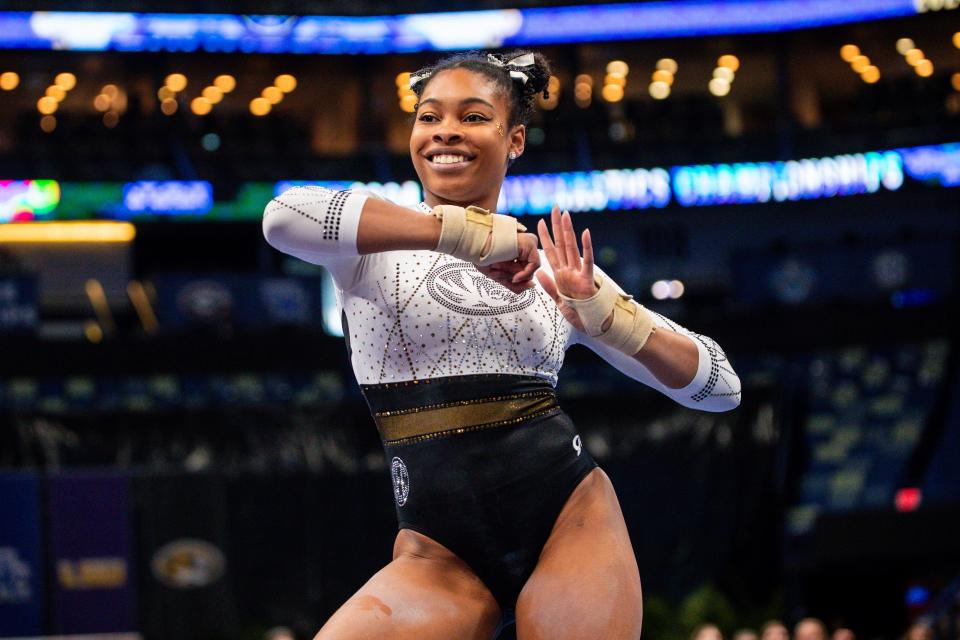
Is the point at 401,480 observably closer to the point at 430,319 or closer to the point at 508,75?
the point at 430,319

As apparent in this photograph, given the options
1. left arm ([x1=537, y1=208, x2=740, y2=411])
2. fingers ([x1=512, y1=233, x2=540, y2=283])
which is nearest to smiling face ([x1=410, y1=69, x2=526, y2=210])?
left arm ([x1=537, y1=208, x2=740, y2=411])

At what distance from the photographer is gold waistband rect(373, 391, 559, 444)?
3.24m

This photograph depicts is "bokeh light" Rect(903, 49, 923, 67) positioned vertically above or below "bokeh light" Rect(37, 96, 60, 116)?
above

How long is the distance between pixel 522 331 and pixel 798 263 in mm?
13926

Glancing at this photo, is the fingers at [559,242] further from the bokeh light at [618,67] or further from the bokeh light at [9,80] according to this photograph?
the bokeh light at [618,67]

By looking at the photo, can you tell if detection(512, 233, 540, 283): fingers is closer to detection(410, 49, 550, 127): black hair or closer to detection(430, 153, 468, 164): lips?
detection(430, 153, 468, 164): lips

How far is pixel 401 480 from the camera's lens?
10.9 ft

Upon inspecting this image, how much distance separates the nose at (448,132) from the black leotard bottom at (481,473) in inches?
27.7

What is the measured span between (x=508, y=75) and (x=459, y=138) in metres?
0.33

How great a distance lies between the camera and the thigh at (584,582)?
304 cm

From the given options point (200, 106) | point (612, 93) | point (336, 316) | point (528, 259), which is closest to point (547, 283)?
point (528, 259)

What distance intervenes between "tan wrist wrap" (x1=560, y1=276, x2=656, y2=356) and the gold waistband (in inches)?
10.9

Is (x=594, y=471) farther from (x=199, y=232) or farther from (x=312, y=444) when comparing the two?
(x=199, y=232)

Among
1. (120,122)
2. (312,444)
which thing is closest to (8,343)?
(312,444)
